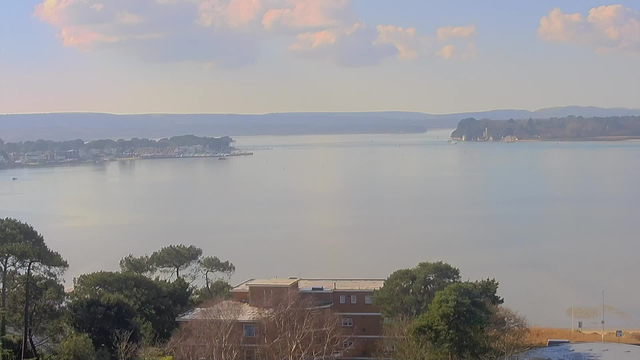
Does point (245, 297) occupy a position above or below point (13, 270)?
below

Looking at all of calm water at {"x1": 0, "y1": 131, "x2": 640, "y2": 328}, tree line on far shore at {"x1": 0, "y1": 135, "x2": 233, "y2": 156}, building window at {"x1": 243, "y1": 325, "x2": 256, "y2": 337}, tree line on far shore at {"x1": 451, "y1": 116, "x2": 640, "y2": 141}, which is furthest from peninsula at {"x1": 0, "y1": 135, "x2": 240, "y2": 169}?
building window at {"x1": 243, "y1": 325, "x2": 256, "y2": 337}

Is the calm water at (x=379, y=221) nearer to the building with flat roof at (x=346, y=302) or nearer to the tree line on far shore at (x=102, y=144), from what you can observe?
the building with flat roof at (x=346, y=302)

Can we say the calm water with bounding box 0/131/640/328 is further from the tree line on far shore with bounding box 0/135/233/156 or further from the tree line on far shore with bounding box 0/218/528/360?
the tree line on far shore with bounding box 0/135/233/156

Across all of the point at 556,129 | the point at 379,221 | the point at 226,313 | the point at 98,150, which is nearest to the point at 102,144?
the point at 98,150

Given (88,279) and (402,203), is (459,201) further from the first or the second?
(88,279)

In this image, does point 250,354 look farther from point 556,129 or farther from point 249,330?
point 556,129

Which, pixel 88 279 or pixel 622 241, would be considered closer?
pixel 88 279

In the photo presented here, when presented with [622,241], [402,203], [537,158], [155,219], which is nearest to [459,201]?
[402,203]
